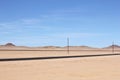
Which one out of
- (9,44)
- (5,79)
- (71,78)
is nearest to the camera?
(5,79)

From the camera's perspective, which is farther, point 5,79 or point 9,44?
point 9,44

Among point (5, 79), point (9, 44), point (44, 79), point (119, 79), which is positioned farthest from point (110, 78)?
point (9, 44)

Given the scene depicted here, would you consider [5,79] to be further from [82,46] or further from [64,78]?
[82,46]

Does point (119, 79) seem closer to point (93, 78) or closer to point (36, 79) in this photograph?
point (93, 78)

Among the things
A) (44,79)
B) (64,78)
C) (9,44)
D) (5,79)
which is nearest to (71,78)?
(64,78)

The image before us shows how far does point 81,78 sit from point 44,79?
2.40 m

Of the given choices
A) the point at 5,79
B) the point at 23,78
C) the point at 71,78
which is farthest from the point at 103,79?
the point at 5,79

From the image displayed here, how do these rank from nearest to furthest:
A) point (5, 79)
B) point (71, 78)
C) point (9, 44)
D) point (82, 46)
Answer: point (5, 79) < point (71, 78) < point (82, 46) < point (9, 44)

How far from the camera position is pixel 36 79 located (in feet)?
51.7

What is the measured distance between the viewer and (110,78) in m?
16.8

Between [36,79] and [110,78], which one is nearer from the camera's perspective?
[36,79]

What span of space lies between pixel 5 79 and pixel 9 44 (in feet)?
615

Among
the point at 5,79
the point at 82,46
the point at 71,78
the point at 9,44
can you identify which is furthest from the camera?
the point at 9,44

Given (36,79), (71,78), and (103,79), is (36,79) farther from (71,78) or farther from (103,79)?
(103,79)
